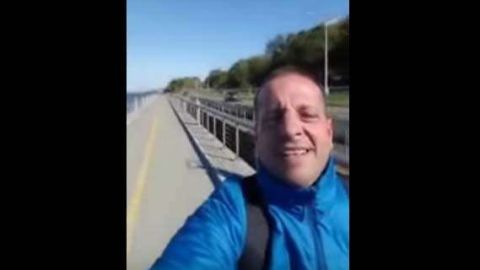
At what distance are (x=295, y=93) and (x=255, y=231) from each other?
69 centimetres

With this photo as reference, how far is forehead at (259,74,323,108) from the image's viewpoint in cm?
291

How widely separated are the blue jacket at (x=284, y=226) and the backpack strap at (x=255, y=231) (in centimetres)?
2

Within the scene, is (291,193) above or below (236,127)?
below

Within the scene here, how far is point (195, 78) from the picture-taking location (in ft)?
10.2

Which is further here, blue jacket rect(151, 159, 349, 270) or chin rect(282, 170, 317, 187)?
chin rect(282, 170, 317, 187)

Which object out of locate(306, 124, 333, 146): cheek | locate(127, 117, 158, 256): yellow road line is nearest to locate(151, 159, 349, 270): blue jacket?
locate(306, 124, 333, 146): cheek

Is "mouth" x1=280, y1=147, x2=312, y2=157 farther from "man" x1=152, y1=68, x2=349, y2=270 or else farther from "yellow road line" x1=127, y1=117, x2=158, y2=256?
"yellow road line" x1=127, y1=117, x2=158, y2=256

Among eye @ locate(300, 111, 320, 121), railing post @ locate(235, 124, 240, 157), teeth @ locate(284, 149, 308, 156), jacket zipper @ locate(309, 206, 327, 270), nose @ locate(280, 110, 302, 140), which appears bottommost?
jacket zipper @ locate(309, 206, 327, 270)

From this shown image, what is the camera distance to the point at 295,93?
2.92 meters

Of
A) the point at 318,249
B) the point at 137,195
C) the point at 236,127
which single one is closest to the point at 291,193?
the point at 318,249

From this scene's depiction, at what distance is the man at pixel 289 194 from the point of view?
2.90m

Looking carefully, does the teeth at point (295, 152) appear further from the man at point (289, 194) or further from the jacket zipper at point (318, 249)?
the jacket zipper at point (318, 249)

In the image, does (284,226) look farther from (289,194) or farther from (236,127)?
(236,127)
